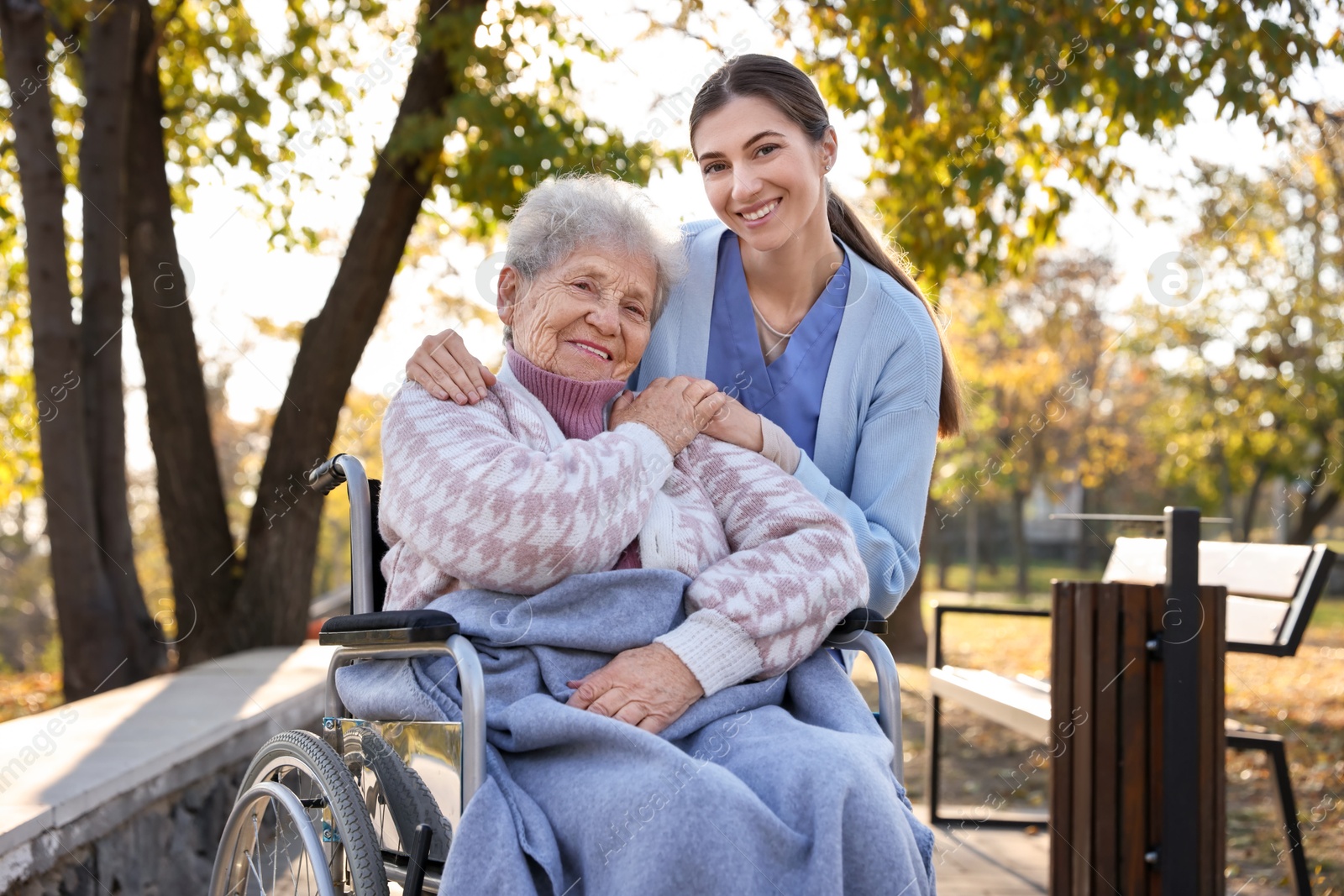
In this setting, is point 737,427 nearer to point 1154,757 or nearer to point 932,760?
point 1154,757

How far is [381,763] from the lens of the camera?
197cm

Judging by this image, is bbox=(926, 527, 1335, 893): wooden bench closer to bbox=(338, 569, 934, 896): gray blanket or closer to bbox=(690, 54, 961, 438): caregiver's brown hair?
bbox=(690, 54, 961, 438): caregiver's brown hair

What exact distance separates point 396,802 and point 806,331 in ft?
4.12

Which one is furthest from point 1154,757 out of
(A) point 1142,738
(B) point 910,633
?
(B) point 910,633

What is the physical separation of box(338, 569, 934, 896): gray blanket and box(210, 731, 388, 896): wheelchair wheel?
12 cm

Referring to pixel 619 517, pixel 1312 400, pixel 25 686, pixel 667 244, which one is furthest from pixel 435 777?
pixel 1312 400

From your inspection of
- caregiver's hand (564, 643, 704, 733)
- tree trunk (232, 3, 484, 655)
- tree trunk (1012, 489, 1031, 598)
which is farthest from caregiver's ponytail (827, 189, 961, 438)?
tree trunk (1012, 489, 1031, 598)

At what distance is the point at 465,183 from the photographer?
21.2 feet

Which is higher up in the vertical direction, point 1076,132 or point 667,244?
point 1076,132

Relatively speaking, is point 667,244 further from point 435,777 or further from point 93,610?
point 93,610

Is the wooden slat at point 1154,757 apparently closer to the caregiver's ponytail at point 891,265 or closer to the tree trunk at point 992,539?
the caregiver's ponytail at point 891,265

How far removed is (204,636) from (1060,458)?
20440 millimetres

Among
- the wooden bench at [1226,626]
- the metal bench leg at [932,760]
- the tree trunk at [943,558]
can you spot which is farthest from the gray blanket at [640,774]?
the tree trunk at [943,558]

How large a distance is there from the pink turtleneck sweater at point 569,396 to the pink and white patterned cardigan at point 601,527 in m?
0.03
